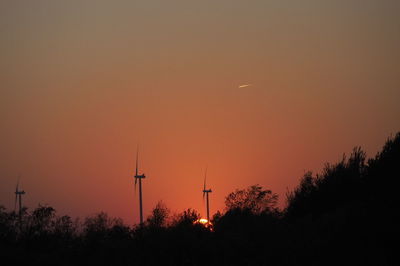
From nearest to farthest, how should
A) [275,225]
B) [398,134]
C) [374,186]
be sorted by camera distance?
[275,225] → [374,186] → [398,134]

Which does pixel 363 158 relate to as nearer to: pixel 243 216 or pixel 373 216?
pixel 243 216

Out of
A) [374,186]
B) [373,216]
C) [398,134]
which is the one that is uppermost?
[398,134]

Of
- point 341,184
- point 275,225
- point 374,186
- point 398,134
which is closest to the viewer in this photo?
point 275,225

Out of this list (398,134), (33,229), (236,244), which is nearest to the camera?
(236,244)

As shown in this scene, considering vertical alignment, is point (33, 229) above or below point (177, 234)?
above

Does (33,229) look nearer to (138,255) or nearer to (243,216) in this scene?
(243,216)

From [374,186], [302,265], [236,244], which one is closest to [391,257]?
[302,265]

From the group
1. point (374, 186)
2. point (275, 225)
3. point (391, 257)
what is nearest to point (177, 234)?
point (275, 225)

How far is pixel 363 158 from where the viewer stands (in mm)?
74000

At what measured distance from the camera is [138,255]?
48.1 meters

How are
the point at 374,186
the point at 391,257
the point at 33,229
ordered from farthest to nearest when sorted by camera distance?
the point at 33,229, the point at 374,186, the point at 391,257

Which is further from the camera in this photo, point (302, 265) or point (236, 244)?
point (236, 244)

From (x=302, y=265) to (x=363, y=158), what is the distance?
3318cm

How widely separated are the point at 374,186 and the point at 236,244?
665 inches
